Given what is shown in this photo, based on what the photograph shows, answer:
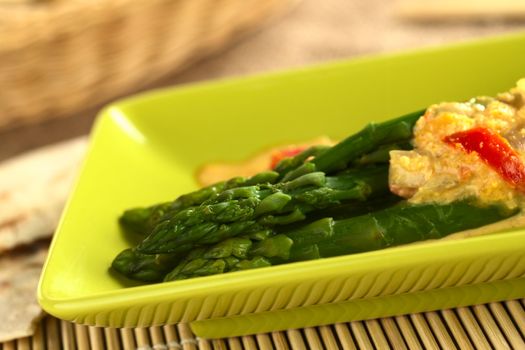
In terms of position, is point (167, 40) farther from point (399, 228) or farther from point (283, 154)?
point (399, 228)

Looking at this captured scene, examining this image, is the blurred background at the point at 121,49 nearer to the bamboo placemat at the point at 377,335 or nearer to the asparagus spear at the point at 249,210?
the bamboo placemat at the point at 377,335

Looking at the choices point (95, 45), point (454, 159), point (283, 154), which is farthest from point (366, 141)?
point (95, 45)

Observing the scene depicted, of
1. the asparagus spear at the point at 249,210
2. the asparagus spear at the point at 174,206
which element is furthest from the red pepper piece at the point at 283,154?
the asparagus spear at the point at 249,210

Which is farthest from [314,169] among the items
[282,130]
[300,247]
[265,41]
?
[265,41]

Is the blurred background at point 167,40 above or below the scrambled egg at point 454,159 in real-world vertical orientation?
below

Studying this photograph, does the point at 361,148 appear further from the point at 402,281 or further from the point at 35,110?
the point at 35,110
